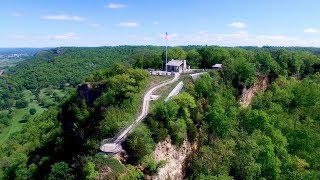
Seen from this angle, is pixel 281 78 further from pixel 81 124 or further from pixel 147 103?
pixel 81 124

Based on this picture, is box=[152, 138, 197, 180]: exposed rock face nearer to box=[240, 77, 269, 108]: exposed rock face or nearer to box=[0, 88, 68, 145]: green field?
box=[240, 77, 269, 108]: exposed rock face

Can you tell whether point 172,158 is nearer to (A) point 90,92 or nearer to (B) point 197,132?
(B) point 197,132

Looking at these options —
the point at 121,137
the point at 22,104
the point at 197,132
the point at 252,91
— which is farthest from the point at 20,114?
the point at 121,137

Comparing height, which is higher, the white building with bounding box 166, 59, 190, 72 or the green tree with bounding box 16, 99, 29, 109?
the white building with bounding box 166, 59, 190, 72

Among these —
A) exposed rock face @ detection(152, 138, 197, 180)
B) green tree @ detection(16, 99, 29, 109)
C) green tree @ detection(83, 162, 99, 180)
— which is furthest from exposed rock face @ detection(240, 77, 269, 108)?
green tree @ detection(16, 99, 29, 109)

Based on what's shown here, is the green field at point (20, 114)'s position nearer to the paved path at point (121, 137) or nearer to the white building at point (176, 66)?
the white building at point (176, 66)

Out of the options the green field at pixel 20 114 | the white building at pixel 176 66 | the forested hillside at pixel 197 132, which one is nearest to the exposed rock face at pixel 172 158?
the forested hillside at pixel 197 132

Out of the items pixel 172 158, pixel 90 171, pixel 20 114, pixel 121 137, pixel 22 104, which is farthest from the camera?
pixel 22 104
